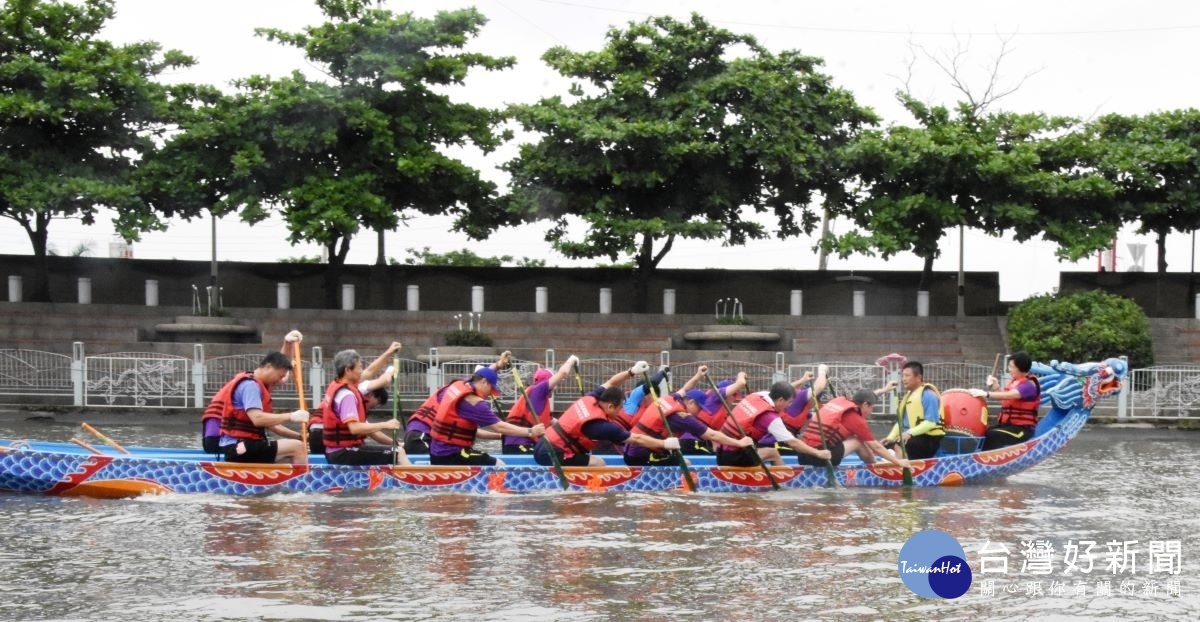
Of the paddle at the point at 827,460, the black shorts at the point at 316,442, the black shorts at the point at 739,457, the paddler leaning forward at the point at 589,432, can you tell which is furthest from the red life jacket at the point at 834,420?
the black shorts at the point at 316,442

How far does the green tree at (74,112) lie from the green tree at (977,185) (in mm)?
16704

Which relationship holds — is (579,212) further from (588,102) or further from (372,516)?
(372,516)

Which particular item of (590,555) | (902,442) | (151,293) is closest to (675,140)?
(151,293)

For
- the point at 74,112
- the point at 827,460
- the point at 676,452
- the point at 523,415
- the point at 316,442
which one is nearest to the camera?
the point at 676,452

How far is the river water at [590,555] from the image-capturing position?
34.6 feet

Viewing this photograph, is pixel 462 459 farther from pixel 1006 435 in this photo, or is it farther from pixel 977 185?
pixel 977 185

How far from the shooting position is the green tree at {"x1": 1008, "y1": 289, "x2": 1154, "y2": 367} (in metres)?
28.8

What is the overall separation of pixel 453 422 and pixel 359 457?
1109 millimetres

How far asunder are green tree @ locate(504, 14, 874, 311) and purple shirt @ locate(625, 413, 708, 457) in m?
17.3

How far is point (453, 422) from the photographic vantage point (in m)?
16.1

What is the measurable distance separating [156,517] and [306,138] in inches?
801

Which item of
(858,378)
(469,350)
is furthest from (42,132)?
(858,378)

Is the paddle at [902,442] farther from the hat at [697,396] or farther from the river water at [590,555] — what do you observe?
the hat at [697,396]

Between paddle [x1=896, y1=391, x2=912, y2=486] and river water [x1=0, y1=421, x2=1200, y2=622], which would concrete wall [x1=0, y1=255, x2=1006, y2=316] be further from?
river water [x1=0, y1=421, x2=1200, y2=622]
